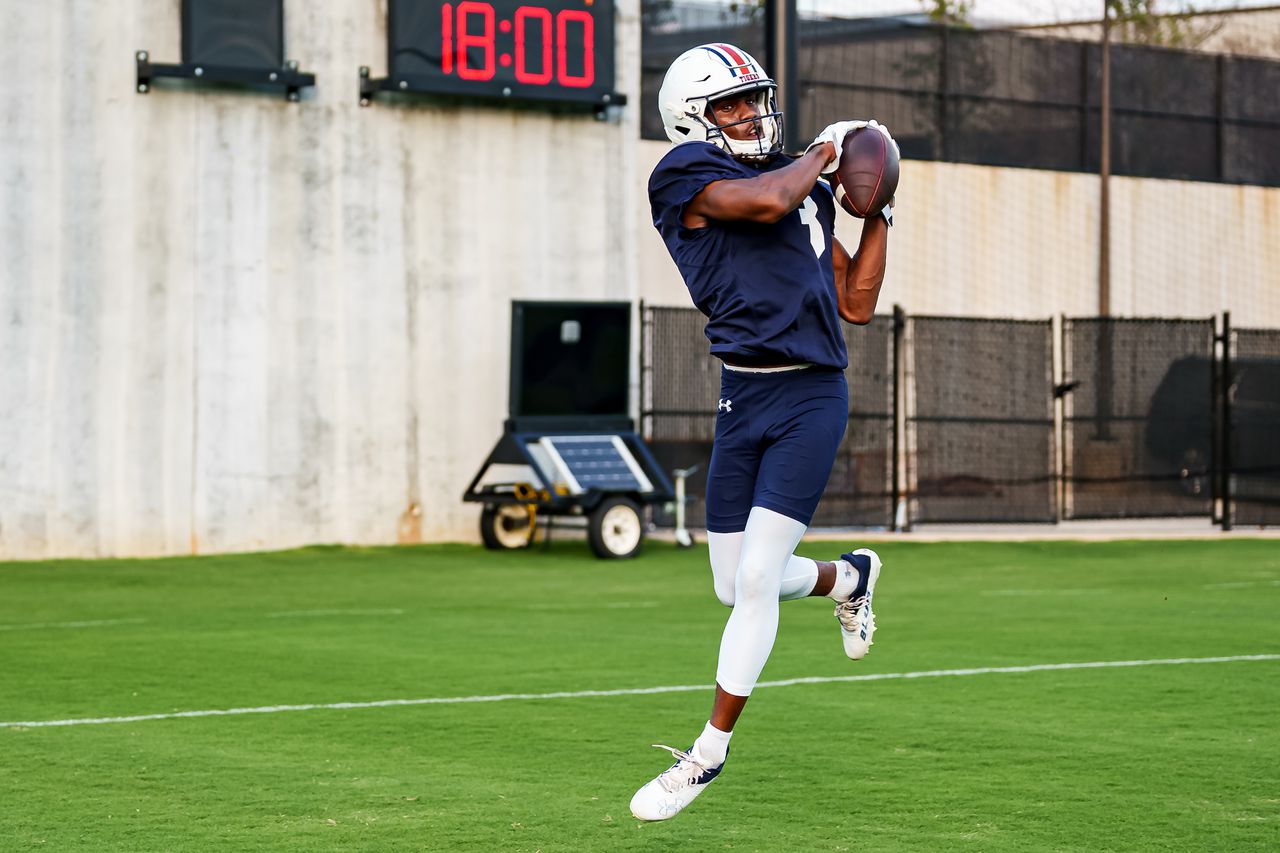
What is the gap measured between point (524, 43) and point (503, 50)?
0.23 m

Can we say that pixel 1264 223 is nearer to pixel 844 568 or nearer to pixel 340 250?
pixel 340 250

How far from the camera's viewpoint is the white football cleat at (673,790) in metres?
5.72

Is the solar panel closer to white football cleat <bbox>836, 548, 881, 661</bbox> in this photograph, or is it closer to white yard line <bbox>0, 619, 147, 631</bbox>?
white yard line <bbox>0, 619, 147, 631</bbox>

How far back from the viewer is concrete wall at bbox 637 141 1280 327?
23062 millimetres

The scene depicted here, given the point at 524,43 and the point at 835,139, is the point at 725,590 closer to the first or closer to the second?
the point at 835,139

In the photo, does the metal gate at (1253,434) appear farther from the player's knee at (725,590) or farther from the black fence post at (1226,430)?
the player's knee at (725,590)

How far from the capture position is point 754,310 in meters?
6.11

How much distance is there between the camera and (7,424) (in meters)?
16.7

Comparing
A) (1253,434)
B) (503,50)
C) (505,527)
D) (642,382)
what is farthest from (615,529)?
(1253,434)

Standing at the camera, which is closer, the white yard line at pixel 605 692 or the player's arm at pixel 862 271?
the player's arm at pixel 862 271

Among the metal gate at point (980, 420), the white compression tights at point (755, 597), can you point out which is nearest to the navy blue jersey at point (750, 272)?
the white compression tights at point (755, 597)

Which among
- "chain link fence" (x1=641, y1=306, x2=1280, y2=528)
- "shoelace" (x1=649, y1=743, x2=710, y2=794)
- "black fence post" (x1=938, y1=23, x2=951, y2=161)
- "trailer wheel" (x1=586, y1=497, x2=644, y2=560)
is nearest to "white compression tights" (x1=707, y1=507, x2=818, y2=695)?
"shoelace" (x1=649, y1=743, x2=710, y2=794)

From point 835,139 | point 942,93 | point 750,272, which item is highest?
point 942,93

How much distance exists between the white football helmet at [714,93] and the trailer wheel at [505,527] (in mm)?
11682
